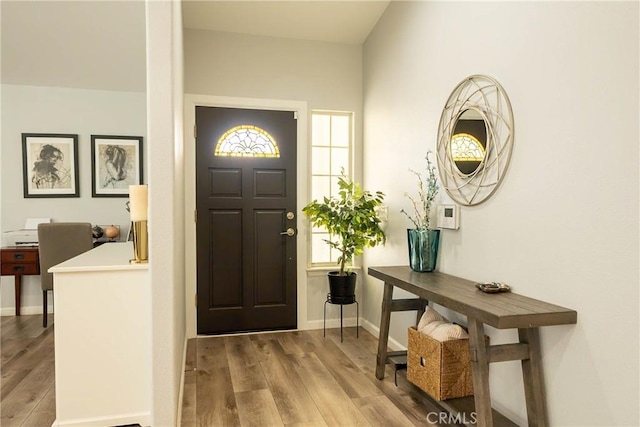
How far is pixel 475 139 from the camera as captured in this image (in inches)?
92.4

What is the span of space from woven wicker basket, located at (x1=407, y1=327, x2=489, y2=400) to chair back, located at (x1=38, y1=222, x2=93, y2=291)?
10.7 feet

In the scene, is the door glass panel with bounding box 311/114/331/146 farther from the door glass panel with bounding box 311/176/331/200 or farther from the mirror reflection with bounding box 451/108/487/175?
the mirror reflection with bounding box 451/108/487/175

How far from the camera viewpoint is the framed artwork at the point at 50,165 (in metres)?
4.47

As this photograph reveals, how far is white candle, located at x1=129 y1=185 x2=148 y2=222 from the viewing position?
2.24 m

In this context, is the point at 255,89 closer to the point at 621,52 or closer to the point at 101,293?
the point at 101,293

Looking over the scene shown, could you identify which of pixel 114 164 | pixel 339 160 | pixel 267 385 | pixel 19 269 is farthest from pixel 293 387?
pixel 114 164

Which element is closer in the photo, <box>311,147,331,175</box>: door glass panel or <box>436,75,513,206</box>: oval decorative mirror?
<box>436,75,513,206</box>: oval decorative mirror

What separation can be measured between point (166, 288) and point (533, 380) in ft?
5.74

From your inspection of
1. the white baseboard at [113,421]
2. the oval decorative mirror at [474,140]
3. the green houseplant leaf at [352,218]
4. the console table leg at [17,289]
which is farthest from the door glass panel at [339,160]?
the console table leg at [17,289]

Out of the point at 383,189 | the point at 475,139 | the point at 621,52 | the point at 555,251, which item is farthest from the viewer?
the point at 383,189

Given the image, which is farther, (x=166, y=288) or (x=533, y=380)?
(x=166, y=288)

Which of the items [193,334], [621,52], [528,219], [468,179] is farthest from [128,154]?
[621,52]

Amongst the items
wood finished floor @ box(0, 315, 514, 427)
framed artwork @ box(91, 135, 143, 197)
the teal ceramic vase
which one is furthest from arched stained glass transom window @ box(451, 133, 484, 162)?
framed artwork @ box(91, 135, 143, 197)

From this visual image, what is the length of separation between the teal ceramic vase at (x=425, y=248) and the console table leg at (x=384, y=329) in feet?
0.83
